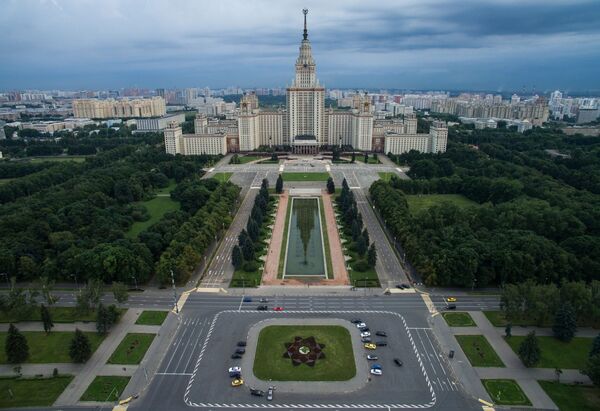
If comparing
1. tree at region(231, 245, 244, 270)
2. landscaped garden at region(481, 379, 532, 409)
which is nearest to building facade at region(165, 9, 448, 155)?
tree at region(231, 245, 244, 270)

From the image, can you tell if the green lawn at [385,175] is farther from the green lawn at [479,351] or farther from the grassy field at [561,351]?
the grassy field at [561,351]

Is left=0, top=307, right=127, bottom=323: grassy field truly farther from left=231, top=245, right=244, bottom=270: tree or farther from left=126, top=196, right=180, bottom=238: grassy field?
left=126, top=196, right=180, bottom=238: grassy field

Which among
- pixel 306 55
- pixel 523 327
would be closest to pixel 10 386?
pixel 523 327

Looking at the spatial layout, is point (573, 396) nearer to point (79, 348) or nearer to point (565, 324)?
point (565, 324)

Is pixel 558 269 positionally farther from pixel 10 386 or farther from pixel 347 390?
pixel 10 386

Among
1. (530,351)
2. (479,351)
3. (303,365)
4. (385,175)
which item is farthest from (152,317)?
(385,175)
